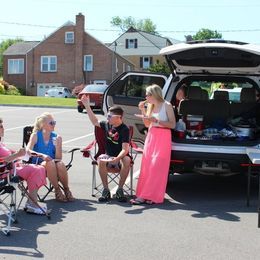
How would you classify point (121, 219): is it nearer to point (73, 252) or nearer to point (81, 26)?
point (73, 252)

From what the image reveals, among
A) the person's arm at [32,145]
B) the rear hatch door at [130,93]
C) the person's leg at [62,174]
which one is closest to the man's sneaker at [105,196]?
the person's leg at [62,174]

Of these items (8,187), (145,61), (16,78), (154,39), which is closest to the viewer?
(8,187)

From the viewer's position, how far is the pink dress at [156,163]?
24.3ft

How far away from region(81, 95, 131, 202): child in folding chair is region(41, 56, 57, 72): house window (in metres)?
49.1

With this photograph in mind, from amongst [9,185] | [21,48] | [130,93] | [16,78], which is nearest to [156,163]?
[130,93]

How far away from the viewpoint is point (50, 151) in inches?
292

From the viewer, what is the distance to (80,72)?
5509 centimetres

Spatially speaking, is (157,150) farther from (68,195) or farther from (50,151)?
(50,151)

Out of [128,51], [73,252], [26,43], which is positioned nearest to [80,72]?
[26,43]

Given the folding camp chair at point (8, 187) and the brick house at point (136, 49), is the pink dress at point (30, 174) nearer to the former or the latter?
the folding camp chair at point (8, 187)

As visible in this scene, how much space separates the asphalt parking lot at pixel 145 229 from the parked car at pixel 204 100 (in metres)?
0.62

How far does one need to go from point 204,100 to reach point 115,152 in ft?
6.28

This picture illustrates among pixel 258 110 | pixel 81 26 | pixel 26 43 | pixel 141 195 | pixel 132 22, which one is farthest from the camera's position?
pixel 132 22

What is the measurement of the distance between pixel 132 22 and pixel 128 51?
37933mm
